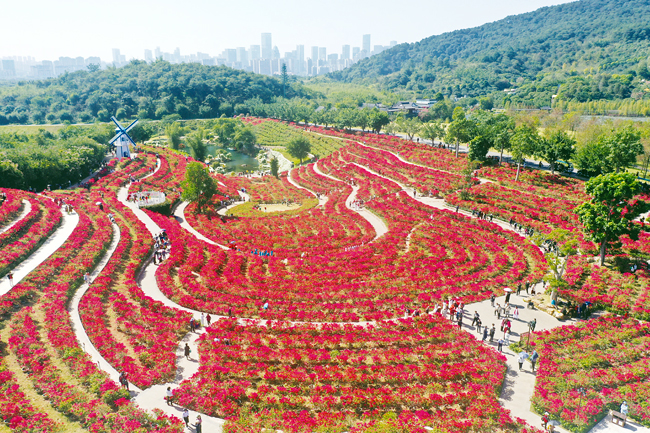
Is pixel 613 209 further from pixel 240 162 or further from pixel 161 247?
pixel 240 162

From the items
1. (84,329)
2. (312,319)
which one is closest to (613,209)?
(312,319)

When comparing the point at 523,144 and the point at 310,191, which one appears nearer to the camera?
the point at 523,144

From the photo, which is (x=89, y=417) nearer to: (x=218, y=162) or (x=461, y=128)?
(x=461, y=128)

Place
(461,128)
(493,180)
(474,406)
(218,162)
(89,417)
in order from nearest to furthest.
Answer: (89,417) < (474,406) < (493,180) < (461,128) < (218,162)

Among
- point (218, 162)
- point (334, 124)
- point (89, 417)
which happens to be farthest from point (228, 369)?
point (334, 124)

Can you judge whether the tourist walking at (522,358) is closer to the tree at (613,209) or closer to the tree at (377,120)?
the tree at (613,209)

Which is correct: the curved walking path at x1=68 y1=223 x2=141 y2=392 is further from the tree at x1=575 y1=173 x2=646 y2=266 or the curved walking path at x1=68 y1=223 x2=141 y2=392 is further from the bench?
the tree at x1=575 y1=173 x2=646 y2=266
